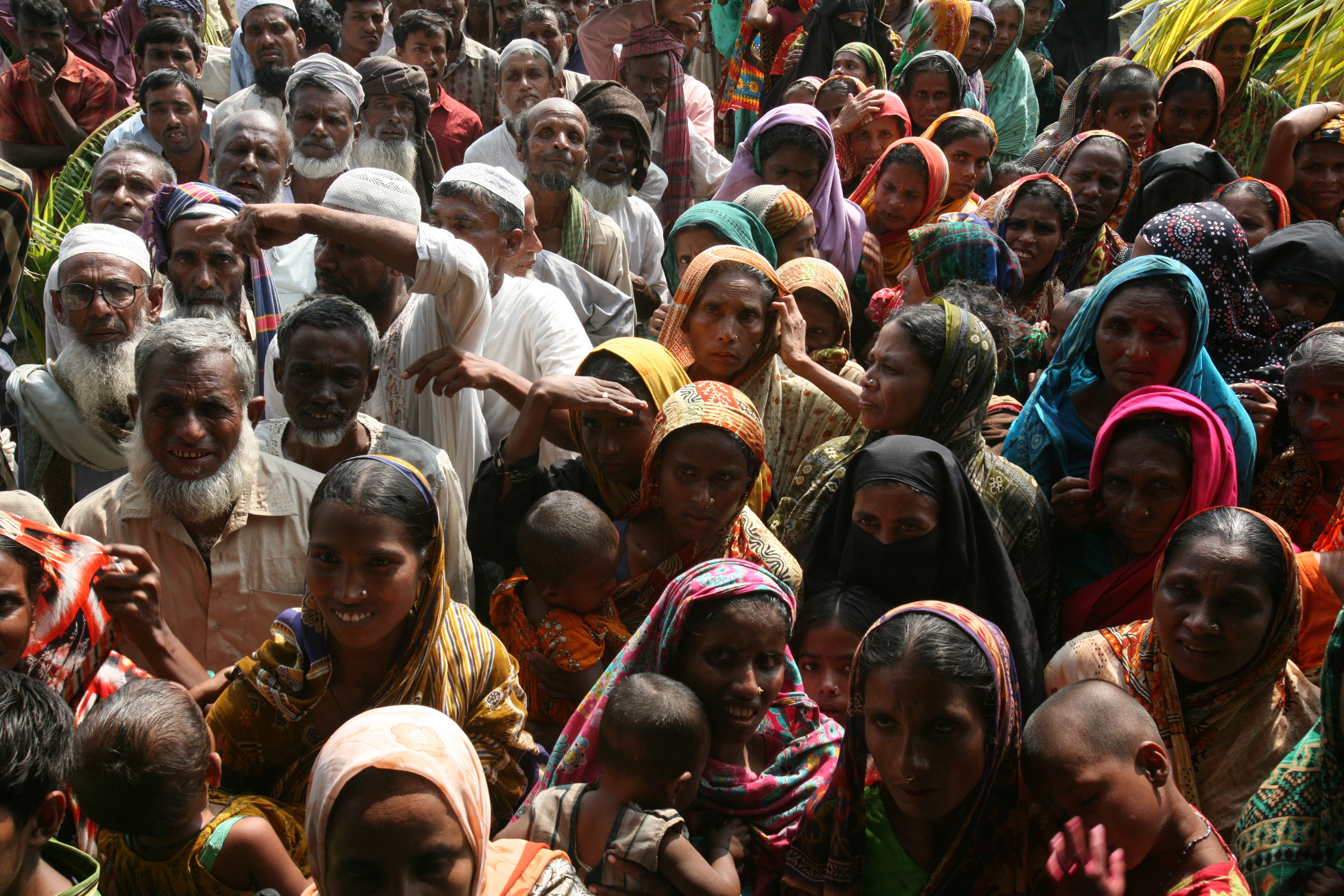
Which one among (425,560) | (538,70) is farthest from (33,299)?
(425,560)

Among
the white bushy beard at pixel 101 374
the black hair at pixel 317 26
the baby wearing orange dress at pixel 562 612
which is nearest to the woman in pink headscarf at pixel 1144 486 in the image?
the baby wearing orange dress at pixel 562 612

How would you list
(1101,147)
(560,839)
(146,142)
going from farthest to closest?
(146,142) < (1101,147) < (560,839)

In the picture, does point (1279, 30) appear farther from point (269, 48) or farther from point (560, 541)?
point (269, 48)

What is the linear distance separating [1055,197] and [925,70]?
2.34 m

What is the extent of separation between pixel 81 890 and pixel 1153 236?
14.9 feet

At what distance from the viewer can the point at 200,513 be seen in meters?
3.28

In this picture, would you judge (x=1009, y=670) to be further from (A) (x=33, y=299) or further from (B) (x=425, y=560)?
(A) (x=33, y=299)

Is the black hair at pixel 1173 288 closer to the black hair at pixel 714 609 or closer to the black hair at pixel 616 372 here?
the black hair at pixel 616 372

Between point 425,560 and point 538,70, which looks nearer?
point 425,560

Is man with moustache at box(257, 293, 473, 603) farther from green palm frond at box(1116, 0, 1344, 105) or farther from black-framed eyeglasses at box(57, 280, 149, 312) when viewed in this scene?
green palm frond at box(1116, 0, 1344, 105)

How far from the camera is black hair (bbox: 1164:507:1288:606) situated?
109 inches

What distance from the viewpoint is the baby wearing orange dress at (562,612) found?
329 centimetres

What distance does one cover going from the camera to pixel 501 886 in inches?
87.4

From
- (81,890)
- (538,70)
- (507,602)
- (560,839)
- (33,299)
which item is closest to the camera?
(81,890)
